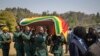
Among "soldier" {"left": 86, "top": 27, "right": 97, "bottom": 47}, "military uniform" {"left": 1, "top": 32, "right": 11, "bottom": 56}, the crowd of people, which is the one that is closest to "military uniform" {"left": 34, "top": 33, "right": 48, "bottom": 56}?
the crowd of people

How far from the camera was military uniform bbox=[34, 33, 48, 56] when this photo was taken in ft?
34.9

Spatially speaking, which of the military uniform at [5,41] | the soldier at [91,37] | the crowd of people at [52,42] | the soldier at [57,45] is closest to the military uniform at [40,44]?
the crowd of people at [52,42]

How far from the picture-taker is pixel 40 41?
1071cm

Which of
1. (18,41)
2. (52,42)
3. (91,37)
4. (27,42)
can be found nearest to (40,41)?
(52,42)

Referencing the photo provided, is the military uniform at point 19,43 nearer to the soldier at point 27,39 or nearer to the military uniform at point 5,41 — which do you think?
the military uniform at point 5,41

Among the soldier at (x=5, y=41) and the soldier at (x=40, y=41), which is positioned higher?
the soldier at (x=40, y=41)

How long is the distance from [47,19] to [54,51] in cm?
238

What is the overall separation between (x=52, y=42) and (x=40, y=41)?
1.36m

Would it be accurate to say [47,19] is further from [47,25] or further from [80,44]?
[80,44]

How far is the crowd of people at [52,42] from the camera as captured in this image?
669 cm

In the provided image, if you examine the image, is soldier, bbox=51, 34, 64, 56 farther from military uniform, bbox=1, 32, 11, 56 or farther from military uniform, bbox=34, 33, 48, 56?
military uniform, bbox=1, 32, 11, 56

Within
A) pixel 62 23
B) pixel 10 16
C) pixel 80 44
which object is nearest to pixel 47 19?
pixel 62 23

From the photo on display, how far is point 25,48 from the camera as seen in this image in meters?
12.7

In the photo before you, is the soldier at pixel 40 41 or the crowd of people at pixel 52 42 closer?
the crowd of people at pixel 52 42
